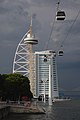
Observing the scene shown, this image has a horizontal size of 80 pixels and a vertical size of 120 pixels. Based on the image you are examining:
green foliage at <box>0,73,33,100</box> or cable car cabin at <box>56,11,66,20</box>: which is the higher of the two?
Result: green foliage at <box>0,73,33,100</box>

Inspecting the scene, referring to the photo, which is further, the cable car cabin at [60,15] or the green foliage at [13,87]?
the green foliage at [13,87]

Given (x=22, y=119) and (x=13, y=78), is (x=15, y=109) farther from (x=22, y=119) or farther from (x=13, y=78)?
(x=13, y=78)

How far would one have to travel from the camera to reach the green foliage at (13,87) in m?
152

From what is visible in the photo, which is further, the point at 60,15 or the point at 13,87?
the point at 13,87

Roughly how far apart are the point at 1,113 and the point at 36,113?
21.9m

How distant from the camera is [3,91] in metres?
152

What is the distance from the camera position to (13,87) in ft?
511

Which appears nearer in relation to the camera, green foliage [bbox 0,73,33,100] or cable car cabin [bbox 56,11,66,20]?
cable car cabin [bbox 56,11,66,20]

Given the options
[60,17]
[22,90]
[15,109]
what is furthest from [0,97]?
[60,17]

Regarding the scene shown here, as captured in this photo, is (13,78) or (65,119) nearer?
(65,119)

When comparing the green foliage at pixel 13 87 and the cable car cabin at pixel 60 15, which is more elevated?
the green foliage at pixel 13 87

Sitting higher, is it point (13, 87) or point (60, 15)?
point (13, 87)

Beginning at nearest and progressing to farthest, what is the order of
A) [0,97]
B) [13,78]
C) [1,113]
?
[1,113], [0,97], [13,78]

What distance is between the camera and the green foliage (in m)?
152
